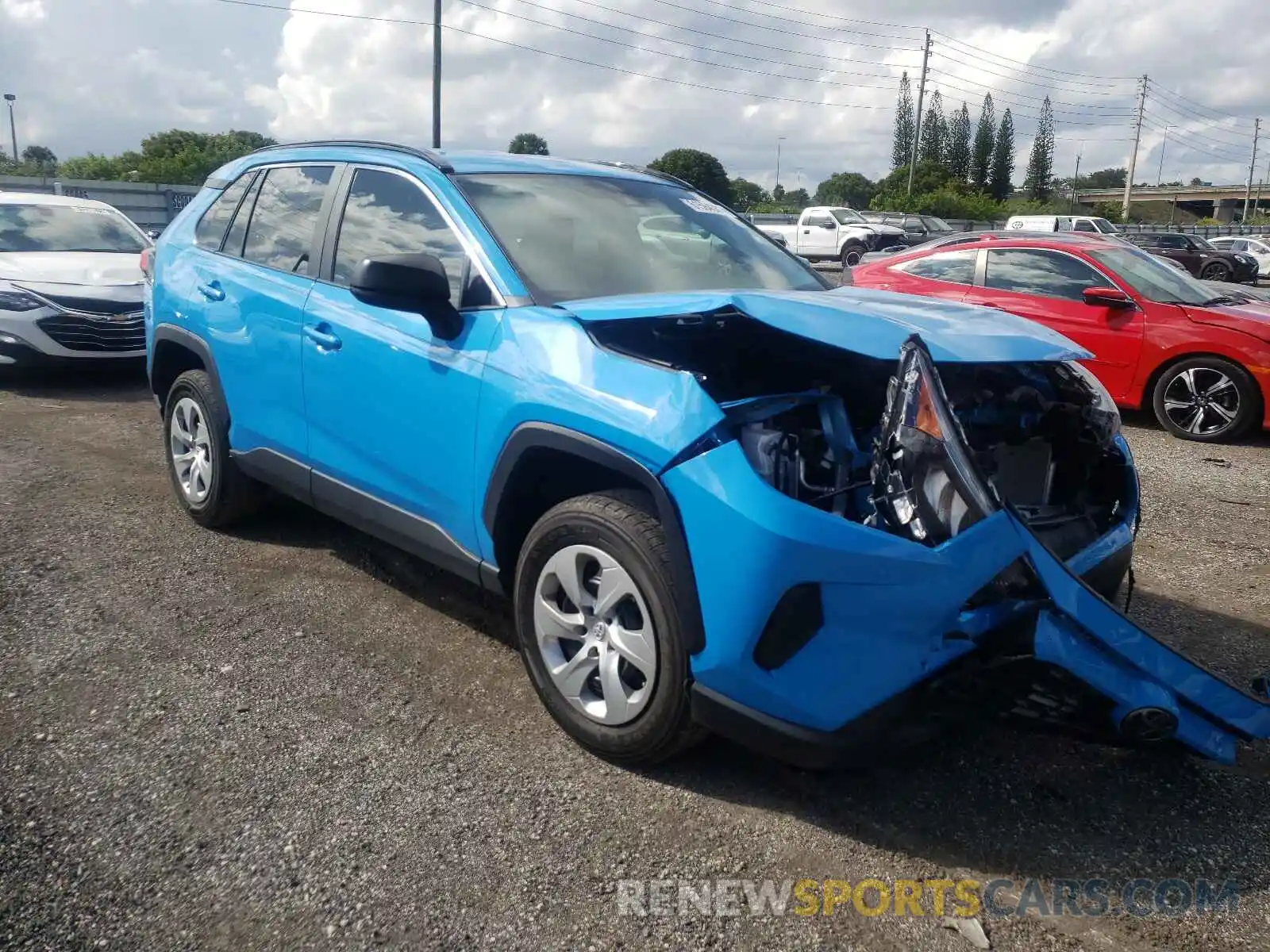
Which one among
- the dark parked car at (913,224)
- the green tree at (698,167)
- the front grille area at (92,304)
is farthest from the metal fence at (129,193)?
the green tree at (698,167)

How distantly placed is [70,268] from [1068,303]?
8.61 meters

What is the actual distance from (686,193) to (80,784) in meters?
3.22

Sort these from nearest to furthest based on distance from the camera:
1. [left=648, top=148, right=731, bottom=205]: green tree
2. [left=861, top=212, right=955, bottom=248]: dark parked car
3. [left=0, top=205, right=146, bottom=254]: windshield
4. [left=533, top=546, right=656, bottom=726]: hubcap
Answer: [left=533, top=546, right=656, bottom=726]: hubcap → [left=0, top=205, right=146, bottom=254]: windshield → [left=861, top=212, right=955, bottom=248]: dark parked car → [left=648, top=148, right=731, bottom=205]: green tree

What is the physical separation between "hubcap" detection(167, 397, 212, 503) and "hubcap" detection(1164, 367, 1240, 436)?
7.02 m

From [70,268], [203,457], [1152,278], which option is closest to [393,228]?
[203,457]

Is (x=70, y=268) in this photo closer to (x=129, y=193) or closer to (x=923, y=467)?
(x=923, y=467)

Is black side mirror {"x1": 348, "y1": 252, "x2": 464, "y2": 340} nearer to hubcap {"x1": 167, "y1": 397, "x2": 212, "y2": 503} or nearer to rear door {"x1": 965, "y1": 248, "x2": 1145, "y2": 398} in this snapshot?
hubcap {"x1": 167, "y1": 397, "x2": 212, "y2": 503}

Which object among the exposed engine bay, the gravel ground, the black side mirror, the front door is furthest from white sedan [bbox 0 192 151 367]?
the exposed engine bay

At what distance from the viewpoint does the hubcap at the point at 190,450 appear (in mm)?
4812

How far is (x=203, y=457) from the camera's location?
15.9ft

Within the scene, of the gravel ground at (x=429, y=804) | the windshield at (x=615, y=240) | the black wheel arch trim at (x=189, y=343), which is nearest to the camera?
the gravel ground at (x=429, y=804)

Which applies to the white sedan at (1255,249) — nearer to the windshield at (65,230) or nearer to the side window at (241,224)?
the windshield at (65,230)

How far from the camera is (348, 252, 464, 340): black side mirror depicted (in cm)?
314

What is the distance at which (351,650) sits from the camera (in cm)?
375
